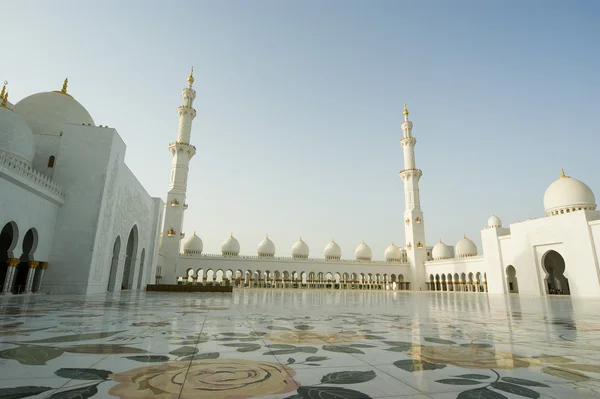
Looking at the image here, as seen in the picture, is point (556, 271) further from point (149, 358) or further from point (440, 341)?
point (149, 358)

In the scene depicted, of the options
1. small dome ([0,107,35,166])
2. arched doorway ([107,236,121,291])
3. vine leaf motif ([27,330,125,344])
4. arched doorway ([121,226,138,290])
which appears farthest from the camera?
arched doorway ([121,226,138,290])

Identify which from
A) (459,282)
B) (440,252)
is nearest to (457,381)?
(459,282)

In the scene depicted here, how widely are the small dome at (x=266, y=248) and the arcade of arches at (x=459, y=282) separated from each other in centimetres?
1492

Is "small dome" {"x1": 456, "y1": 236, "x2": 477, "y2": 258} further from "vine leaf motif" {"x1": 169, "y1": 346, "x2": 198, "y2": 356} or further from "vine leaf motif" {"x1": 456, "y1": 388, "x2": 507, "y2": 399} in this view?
"vine leaf motif" {"x1": 456, "y1": 388, "x2": 507, "y2": 399}

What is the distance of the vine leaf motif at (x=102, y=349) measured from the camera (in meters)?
2.22

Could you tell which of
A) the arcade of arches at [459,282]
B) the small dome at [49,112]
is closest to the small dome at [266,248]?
the arcade of arches at [459,282]

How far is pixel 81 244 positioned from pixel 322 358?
12.1 metres

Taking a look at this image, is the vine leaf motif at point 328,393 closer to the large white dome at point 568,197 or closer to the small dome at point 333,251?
the large white dome at point 568,197

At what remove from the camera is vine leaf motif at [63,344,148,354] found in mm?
2215

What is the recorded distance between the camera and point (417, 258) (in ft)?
105

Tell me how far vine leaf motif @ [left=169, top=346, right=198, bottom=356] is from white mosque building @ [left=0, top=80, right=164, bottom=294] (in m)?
9.63

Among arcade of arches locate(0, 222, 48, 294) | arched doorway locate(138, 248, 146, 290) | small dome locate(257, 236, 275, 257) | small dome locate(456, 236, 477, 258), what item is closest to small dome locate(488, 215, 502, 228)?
small dome locate(456, 236, 477, 258)

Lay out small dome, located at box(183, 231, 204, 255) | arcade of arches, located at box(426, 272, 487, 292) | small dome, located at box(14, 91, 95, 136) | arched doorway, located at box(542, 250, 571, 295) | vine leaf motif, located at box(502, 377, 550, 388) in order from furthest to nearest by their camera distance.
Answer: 1. small dome, located at box(183, 231, 204, 255)
2. arcade of arches, located at box(426, 272, 487, 292)
3. arched doorway, located at box(542, 250, 571, 295)
4. small dome, located at box(14, 91, 95, 136)
5. vine leaf motif, located at box(502, 377, 550, 388)

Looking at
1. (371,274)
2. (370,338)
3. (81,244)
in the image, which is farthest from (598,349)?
(371,274)
